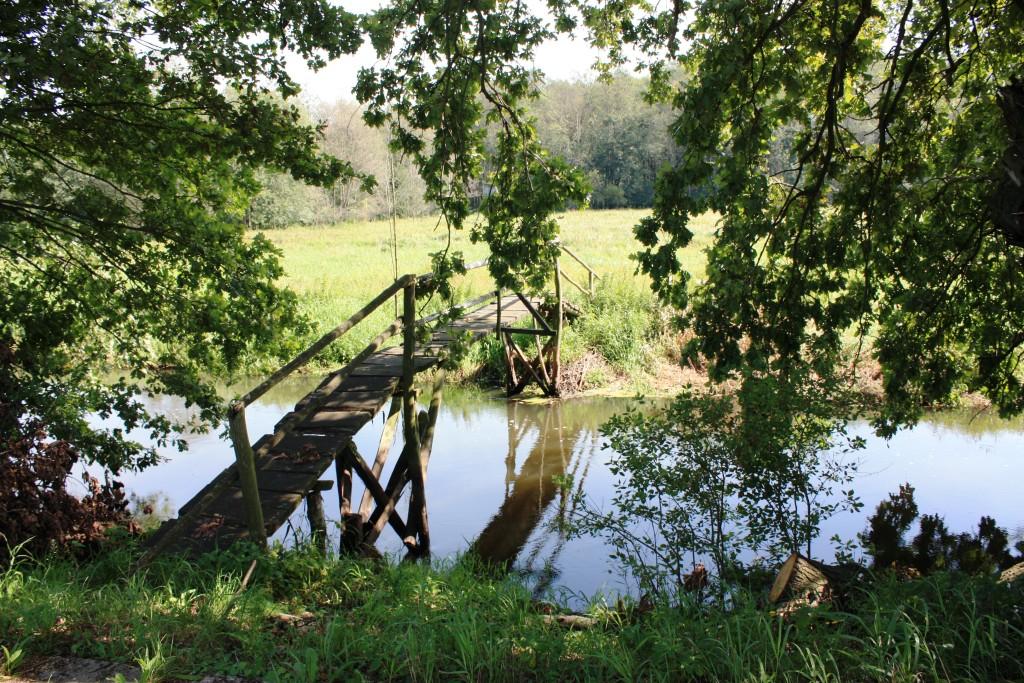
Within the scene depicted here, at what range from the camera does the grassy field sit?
17.2 metres

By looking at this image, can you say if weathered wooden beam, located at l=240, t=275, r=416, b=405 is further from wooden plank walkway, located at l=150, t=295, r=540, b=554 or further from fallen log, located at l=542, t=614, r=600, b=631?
fallen log, located at l=542, t=614, r=600, b=631

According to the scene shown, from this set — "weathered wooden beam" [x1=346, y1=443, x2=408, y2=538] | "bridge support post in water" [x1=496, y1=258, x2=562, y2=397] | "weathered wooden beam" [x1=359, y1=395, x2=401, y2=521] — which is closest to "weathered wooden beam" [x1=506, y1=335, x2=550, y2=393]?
"bridge support post in water" [x1=496, y1=258, x2=562, y2=397]

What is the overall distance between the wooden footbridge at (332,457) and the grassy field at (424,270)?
2.24 feet

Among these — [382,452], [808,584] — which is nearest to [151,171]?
[382,452]

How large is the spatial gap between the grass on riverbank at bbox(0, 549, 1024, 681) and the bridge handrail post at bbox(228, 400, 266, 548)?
0.74 metres

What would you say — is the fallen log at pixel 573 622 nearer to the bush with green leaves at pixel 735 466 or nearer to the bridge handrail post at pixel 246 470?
the bush with green leaves at pixel 735 466

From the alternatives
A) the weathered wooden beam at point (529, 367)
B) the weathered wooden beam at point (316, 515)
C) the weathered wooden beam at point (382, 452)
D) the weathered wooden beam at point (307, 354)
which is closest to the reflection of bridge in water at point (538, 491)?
the weathered wooden beam at point (529, 367)

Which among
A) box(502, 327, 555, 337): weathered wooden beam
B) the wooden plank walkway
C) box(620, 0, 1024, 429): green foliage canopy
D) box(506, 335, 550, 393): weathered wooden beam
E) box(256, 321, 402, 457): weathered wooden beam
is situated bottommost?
box(506, 335, 550, 393): weathered wooden beam

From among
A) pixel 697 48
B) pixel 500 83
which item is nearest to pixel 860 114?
pixel 697 48

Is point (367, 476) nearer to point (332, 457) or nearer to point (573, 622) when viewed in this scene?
point (332, 457)

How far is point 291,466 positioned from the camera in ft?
22.1

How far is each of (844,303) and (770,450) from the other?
124 centimetres

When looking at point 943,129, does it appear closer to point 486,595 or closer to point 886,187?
point 886,187

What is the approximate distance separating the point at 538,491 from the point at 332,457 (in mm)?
4902
